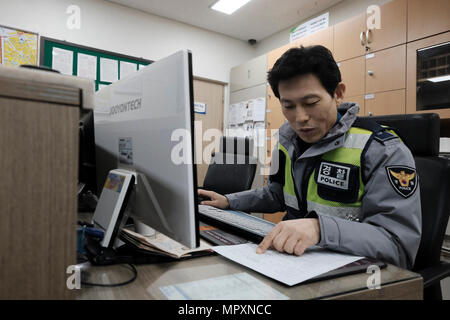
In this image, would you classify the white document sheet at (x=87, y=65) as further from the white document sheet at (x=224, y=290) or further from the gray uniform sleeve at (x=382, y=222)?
the white document sheet at (x=224, y=290)

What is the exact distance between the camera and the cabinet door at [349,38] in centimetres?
268

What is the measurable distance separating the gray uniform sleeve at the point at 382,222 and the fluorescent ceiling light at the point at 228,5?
3.01 m

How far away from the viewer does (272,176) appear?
4.31 feet

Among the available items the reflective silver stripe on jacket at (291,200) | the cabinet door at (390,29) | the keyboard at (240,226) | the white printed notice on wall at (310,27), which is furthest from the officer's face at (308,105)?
the white printed notice on wall at (310,27)

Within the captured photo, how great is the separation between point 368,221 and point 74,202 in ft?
2.43

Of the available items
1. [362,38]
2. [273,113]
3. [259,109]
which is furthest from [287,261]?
[259,109]

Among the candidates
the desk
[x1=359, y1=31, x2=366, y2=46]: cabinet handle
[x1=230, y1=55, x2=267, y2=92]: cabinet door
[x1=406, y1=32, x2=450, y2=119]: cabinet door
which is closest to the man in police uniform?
the desk

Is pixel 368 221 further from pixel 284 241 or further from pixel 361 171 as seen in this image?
pixel 284 241

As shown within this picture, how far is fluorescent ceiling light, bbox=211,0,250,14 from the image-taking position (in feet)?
11.0

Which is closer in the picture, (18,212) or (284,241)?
(18,212)

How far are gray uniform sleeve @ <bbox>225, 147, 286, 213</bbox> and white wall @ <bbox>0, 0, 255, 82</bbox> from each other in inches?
102

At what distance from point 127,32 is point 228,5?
1.26m
